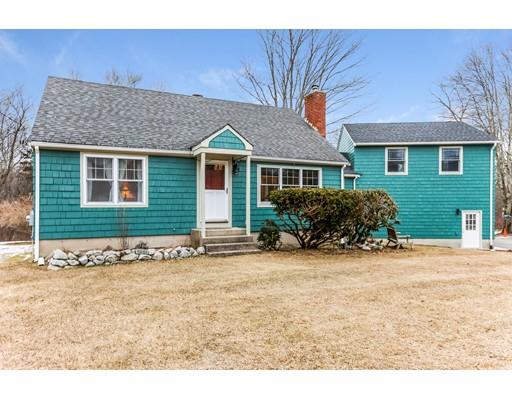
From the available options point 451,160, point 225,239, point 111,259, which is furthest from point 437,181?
point 111,259

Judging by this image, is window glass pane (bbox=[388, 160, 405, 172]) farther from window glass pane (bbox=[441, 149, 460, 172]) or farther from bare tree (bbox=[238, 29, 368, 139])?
bare tree (bbox=[238, 29, 368, 139])

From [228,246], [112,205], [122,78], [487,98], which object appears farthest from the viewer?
[122,78]

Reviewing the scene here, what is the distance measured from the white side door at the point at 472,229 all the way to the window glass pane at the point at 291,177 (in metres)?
8.34

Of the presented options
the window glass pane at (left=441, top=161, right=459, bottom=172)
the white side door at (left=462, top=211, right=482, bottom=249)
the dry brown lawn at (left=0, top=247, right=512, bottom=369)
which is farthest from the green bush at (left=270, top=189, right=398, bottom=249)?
the white side door at (left=462, top=211, right=482, bottom=249)

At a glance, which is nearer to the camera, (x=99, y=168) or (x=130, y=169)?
Answer: (x=99, y=168)

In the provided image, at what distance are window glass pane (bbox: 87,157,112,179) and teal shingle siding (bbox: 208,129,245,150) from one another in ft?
8.91

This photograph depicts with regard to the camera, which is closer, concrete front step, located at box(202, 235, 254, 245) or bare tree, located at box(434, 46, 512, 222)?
concrete front step, located at box(202, 235, 254, 245)

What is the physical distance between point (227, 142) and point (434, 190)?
999 centimetres

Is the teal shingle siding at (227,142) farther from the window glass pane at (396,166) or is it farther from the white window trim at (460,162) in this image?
the white window trim at (460,162)

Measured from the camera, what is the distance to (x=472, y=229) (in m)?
13.6

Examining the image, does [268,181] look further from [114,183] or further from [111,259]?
[111,259]

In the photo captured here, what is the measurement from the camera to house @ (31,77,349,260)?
24.7ft

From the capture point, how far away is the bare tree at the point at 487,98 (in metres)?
18.5

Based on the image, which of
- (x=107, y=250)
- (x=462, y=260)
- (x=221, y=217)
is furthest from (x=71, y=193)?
(x=462, y=260)
